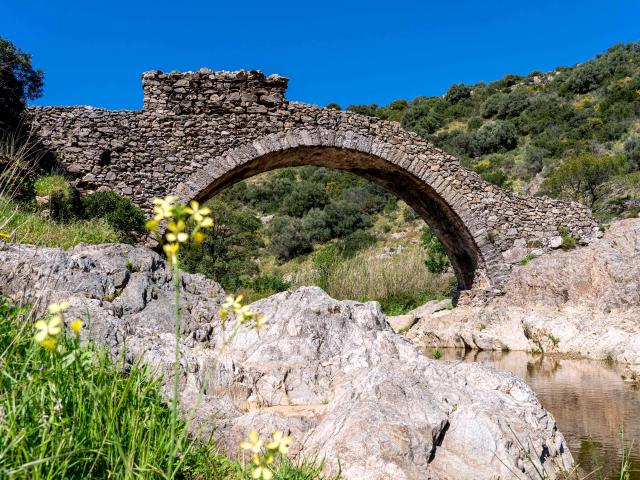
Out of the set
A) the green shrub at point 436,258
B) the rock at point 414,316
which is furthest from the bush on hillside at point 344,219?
the rock at point 414,316

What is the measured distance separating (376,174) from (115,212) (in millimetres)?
6040

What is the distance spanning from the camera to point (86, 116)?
411 inches

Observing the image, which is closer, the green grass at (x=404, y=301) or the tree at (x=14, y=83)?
the tree at (x=14, y=83)

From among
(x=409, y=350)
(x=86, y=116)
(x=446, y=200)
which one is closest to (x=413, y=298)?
(x=446, y=200)

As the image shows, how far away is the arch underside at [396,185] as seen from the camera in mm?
11422

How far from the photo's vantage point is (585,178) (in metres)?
22.1

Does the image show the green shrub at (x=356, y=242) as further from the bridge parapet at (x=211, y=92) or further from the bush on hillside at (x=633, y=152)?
the bridge parapet at (x=211, y=92)

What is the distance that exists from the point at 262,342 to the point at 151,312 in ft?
3.01

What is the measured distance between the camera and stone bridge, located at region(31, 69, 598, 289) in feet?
34.3

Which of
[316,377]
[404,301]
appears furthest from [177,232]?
[404,301]

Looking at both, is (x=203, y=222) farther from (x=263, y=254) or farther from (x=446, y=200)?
(x=263, y=254)

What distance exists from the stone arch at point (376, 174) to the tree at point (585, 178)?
423 inches

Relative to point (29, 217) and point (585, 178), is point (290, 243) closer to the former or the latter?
point (585, 178)

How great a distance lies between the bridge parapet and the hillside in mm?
3896
